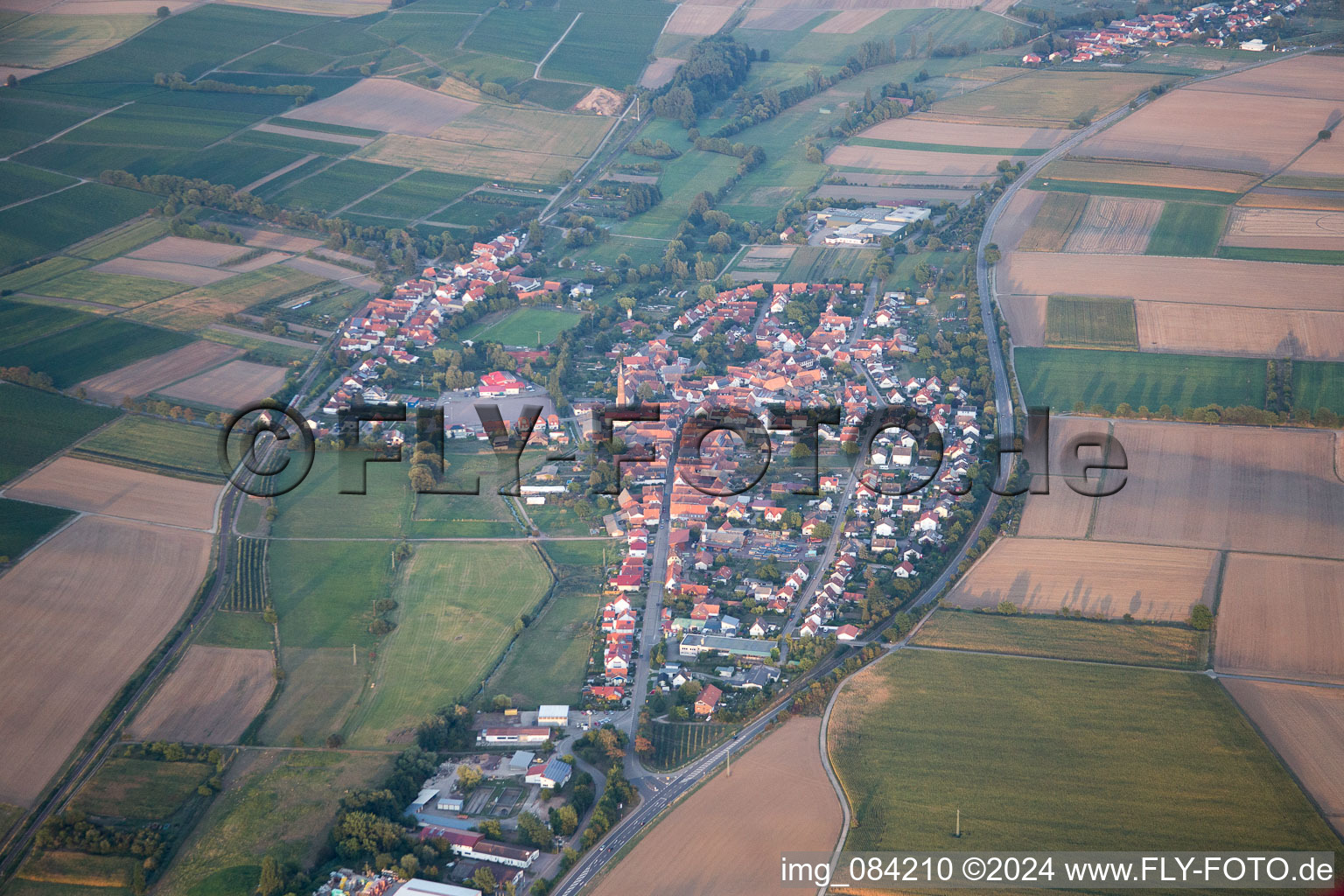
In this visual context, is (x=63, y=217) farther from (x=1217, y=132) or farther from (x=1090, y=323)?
(x=1217, y=132)

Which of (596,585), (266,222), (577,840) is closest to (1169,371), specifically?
(596,585)

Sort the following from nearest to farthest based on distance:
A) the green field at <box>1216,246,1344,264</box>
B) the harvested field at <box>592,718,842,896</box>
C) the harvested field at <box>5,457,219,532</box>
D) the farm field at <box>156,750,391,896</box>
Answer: the harvested field at <box>592,718,842,896</box> → the farm field at <box>156,750,391,896</box> → the harvested field at <box>5,457,219,532</box> → the green field at <box>1216,246,1344,264</box>

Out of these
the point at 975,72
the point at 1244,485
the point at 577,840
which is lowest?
the point at 577,840

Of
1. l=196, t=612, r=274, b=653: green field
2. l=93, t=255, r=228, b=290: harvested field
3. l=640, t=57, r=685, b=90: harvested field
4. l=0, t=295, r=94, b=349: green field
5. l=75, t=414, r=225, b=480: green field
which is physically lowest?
l=196, t=612, r=274, b=653: green field

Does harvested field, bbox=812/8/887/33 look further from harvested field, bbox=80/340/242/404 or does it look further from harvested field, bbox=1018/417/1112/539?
harvested field, bbox=1018/417/1112/539

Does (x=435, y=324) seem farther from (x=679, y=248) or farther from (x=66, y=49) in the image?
(x=66, y=49)

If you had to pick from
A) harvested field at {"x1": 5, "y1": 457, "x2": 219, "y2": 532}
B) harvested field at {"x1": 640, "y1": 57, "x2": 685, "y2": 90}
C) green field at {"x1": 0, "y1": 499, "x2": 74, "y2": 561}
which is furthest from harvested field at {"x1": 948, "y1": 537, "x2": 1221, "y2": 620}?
harvested field at {"x1": 640, "y1": 57, "x2": 685, "y2": 90}
